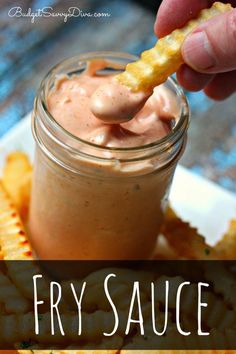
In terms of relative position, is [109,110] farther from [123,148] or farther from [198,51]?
[198,51]

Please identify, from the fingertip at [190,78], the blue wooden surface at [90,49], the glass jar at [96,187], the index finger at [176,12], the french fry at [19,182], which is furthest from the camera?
the blue wooden surface at [90,49]

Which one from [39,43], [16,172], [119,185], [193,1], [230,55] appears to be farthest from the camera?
[39,43]

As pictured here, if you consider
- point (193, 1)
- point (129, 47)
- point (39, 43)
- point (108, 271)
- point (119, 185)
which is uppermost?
point (193, 1)

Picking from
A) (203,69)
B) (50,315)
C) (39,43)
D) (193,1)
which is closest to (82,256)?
(50,315)

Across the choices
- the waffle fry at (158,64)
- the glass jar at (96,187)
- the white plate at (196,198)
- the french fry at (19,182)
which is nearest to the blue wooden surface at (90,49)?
the white plate at (196,198)

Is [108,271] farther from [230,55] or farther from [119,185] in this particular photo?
[230,55]

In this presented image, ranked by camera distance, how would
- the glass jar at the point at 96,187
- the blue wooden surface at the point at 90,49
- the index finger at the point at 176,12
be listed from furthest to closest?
the blue wooden surface at the point at 90,49, the index finger at the point at 176,12, the glass jar at the point at 96,187

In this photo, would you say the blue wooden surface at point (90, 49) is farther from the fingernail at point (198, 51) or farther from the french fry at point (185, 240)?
the fingernail at point (198, 51)
